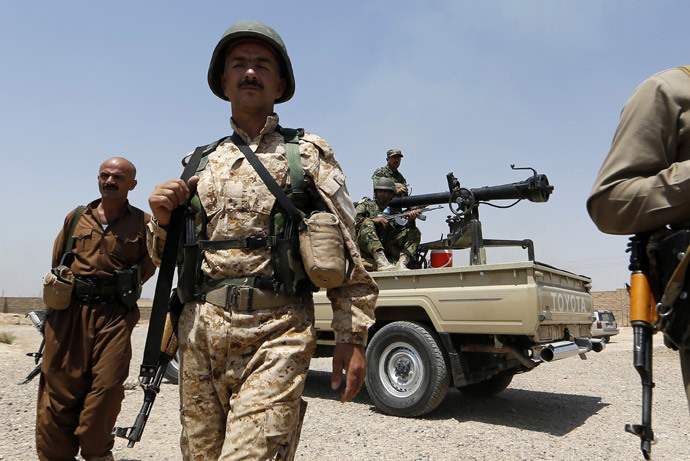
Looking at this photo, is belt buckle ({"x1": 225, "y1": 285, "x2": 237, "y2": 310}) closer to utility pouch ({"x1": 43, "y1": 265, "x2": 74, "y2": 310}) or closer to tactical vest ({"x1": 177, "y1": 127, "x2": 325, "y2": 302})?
tactical vest ({"x1": 177, "y1": 127, "x2": 325, "y2": 302})

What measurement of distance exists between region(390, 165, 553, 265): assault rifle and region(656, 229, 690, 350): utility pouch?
15.6 feet

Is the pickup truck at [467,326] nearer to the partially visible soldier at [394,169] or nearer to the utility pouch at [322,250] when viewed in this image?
the partially visible soldier at [394,169]

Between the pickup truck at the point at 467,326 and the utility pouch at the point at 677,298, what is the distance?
3.23 m

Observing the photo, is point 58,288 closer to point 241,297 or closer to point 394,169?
point 241,297

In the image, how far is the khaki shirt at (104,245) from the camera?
3611 mm

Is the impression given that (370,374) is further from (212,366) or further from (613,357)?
(613,357)

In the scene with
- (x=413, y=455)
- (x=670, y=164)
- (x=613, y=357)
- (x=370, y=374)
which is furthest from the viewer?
(x=613, y=357)

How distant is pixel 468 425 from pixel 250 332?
3739 millimetres

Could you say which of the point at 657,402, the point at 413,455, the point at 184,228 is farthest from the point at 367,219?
the point at 184,228

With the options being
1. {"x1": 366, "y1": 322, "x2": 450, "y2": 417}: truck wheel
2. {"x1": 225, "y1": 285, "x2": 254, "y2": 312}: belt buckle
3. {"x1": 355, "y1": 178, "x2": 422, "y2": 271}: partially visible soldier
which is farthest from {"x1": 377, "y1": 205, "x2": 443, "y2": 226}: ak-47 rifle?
{"x1": 225, "y1": 285, "x2": 254, "y2": 312}: belt buckle

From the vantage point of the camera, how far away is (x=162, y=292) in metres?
2.14

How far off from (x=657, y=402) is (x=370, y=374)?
339 centimetres

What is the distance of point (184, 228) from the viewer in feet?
7.12

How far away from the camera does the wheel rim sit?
5.38 m
